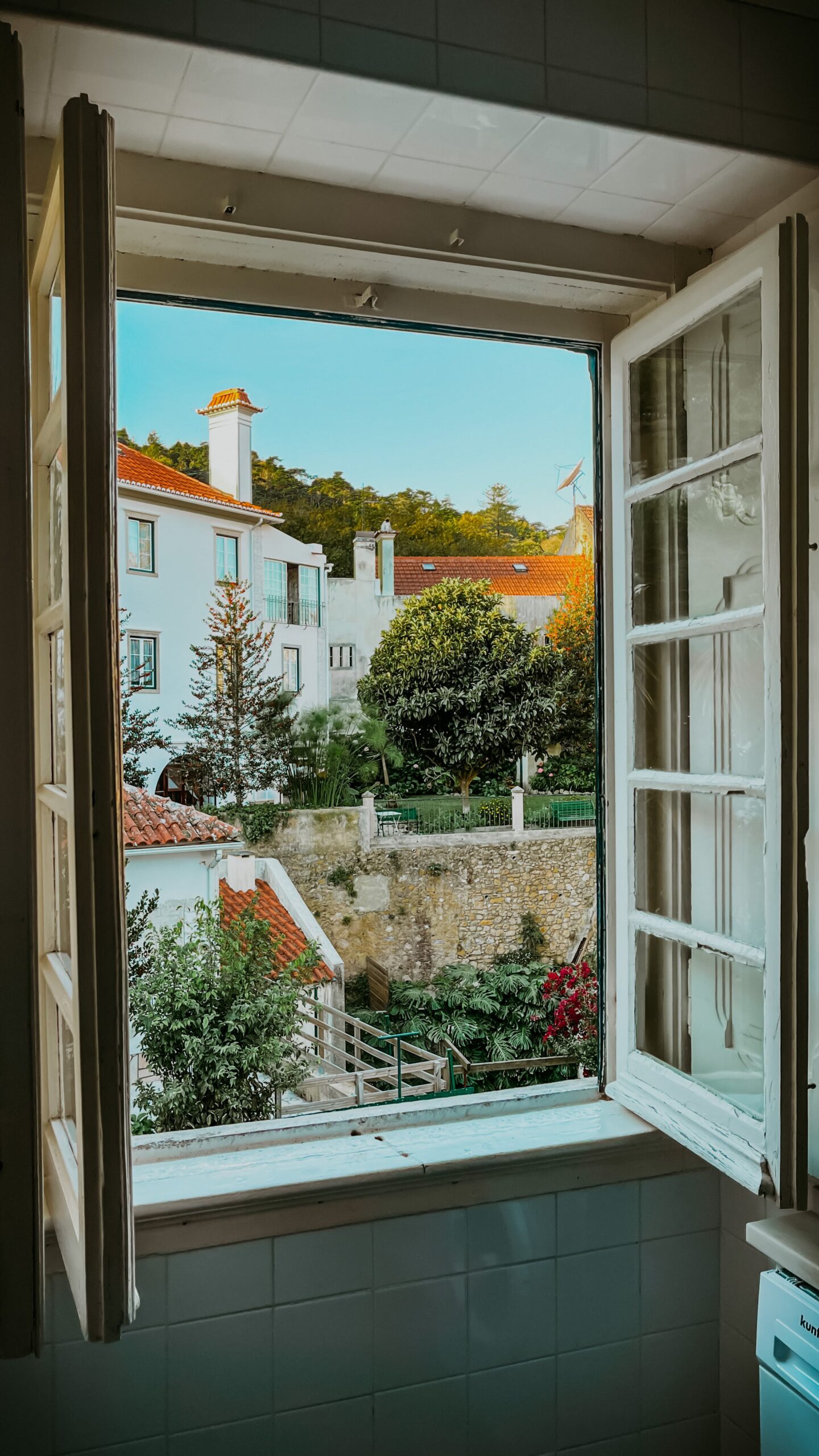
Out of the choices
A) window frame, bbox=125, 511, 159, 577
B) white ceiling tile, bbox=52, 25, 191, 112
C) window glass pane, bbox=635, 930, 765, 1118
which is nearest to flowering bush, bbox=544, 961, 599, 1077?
window glass pane, bbox=635, 930, 765, 1118

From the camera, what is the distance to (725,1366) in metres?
1.58

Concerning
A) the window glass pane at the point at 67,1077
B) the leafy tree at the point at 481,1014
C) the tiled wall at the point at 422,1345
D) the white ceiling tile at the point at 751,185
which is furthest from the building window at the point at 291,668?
the white ceiling tile at the point at 751,185

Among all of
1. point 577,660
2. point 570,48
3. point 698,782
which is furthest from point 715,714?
point 570,48

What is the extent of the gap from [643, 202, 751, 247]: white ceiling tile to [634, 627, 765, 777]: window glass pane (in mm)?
633

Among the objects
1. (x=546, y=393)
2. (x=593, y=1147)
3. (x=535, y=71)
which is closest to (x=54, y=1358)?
(x=593, y=1147)

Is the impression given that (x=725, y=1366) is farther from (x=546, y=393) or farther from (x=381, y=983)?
(x=546, y=393)

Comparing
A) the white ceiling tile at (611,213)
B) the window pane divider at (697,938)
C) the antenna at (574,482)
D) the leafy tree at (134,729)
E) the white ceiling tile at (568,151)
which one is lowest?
the window pane divider at (697,938)

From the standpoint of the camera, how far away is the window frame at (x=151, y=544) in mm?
1406

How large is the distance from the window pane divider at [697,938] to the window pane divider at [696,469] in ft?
2.18

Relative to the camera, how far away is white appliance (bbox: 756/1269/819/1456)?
1.16m

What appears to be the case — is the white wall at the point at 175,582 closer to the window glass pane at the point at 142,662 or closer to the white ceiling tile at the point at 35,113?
the window glass pane at the point at 142,662

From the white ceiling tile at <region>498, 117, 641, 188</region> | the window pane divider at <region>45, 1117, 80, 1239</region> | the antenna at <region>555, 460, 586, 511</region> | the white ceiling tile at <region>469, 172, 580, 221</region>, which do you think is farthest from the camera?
the antenna at <region>555, 460, 586, 511</region>

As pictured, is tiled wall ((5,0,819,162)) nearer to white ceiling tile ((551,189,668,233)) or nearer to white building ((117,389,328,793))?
white ceiling tile ((551,189,668,233))

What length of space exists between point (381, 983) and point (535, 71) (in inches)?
50.3
